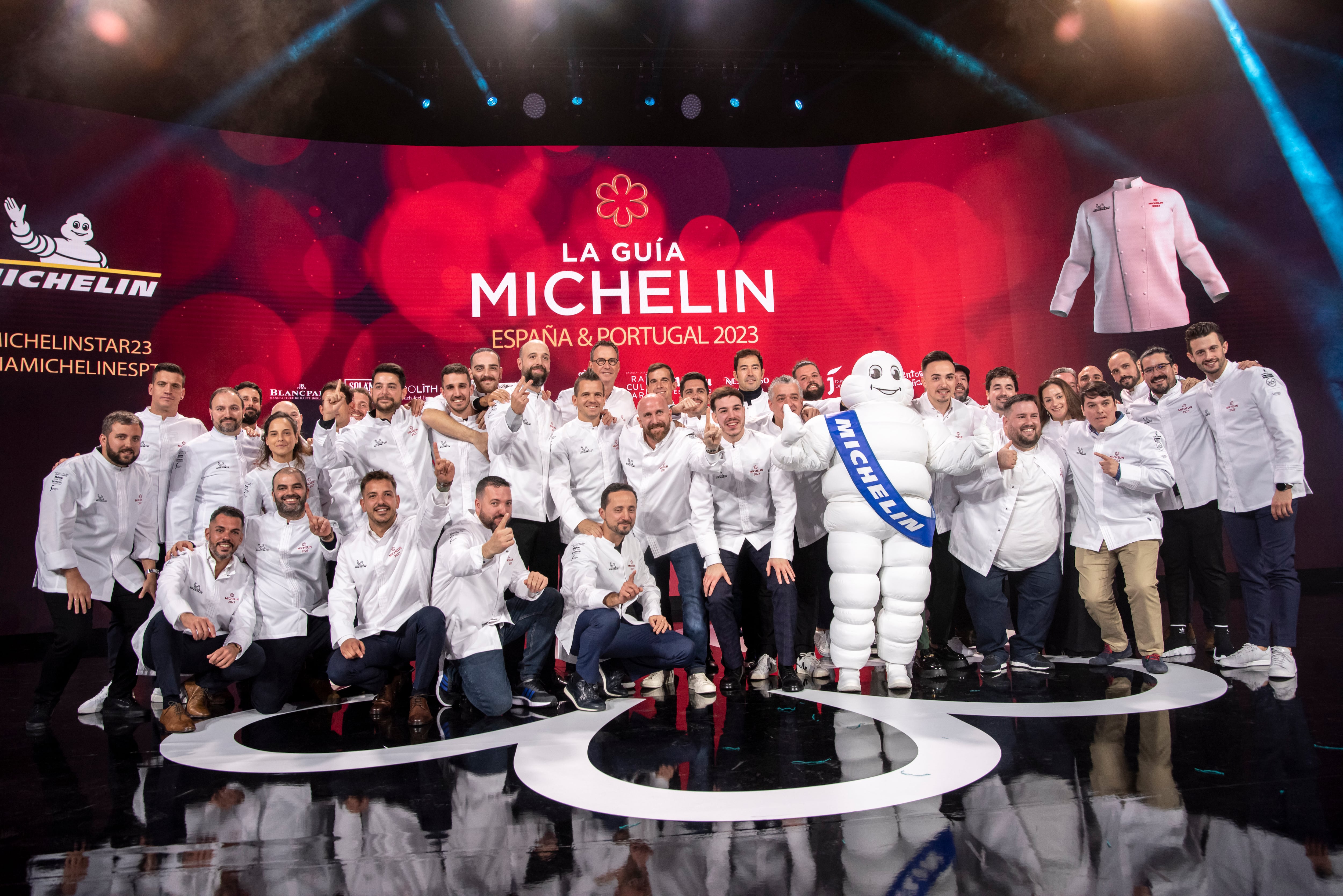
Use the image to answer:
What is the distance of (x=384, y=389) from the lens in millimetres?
4562

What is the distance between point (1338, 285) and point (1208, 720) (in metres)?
5.56

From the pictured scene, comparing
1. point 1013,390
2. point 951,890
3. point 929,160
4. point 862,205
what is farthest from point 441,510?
point 929,160

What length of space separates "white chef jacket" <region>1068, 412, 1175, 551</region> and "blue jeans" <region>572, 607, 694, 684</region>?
2.08 meters

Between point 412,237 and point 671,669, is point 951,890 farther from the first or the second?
point 412,237

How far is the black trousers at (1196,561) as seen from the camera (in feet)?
15.1

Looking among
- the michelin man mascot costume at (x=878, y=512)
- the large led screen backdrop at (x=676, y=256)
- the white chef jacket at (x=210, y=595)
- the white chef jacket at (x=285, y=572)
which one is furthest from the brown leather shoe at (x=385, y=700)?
the large led screen backdrop at (x=676, y=256)

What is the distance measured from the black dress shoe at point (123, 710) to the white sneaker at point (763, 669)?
112 inches

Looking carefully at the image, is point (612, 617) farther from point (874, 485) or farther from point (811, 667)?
point (874, 485)

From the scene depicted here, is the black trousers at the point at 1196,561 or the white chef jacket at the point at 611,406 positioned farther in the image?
the white chef jacket at the point at 611,406

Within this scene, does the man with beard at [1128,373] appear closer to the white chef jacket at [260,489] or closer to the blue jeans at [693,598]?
the blue jeans at [693,598]

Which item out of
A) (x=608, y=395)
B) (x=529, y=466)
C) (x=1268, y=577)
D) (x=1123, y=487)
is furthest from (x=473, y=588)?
(x=1268, y=577)

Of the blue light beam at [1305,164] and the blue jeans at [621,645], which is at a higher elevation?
the blue light beam at [1305,164]

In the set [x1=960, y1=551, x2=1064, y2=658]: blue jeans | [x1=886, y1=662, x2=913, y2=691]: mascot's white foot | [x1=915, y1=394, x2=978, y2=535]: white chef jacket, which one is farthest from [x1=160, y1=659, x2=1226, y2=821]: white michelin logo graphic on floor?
[x1=915, y1=394, x2=978, y2=535]: white chef jacket

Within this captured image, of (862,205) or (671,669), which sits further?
(862,205)
